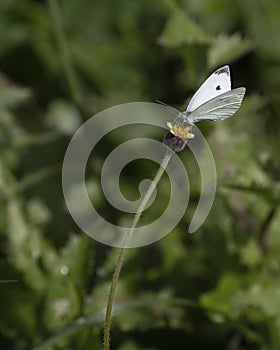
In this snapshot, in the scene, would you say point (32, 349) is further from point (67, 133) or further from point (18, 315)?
point (67, 133)

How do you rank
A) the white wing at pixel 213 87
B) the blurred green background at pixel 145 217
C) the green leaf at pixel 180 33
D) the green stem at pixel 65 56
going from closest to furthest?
the white wing at pixel 213 87 → the blurred green background at pixel 145 217 → the green leaf at pixel 180 33 → the green stem at pixel 65 56

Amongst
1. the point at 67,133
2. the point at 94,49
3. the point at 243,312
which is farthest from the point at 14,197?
the point at 94,49

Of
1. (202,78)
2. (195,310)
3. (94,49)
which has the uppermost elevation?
(94,49)

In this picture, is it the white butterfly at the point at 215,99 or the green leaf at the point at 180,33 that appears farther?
the green leaf at the point at 180,33

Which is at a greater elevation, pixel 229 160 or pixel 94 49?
pixel 94 49

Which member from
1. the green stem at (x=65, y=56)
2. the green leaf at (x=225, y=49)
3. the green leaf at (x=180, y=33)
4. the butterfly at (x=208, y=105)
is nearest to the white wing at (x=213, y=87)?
the butterfly at (x=208, y=105)

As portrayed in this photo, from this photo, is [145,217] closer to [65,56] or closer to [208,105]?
[65,56]

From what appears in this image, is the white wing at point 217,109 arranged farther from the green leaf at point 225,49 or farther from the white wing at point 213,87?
the green leaf at point 225,49

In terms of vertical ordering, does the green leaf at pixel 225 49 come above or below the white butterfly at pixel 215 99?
above
